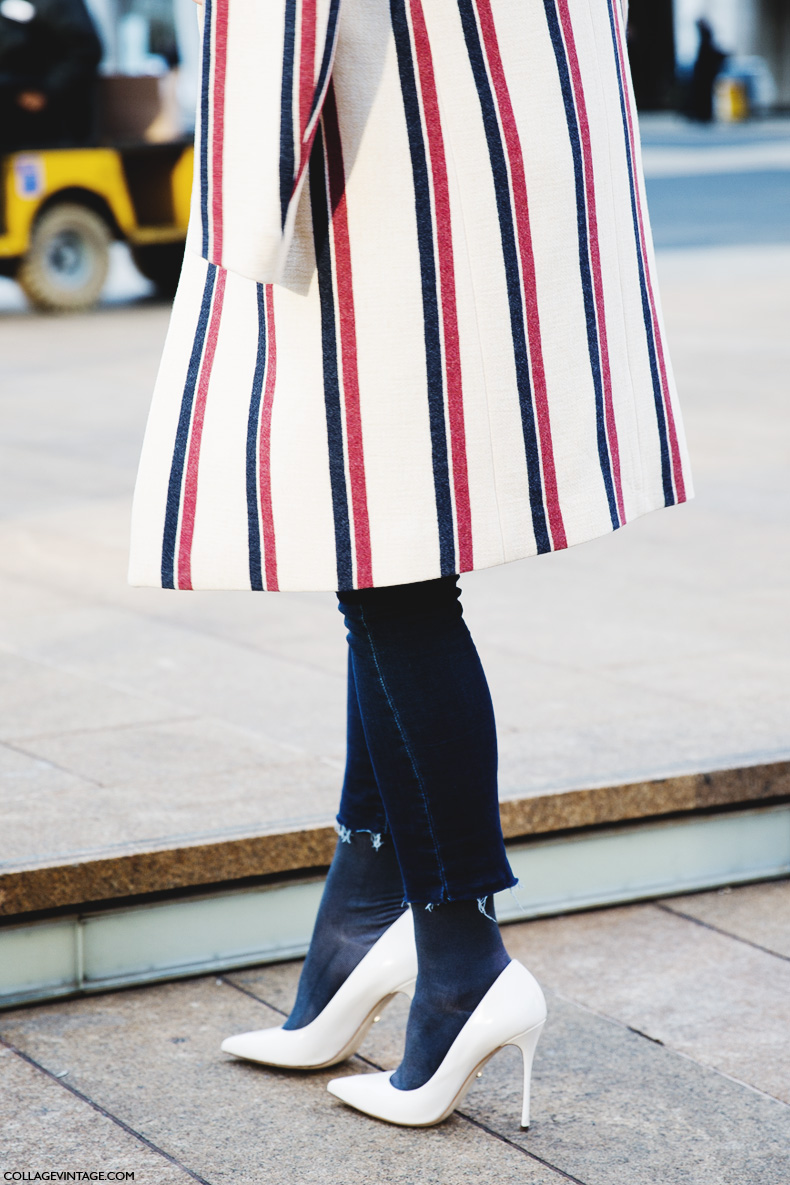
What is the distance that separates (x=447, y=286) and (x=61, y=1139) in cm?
104

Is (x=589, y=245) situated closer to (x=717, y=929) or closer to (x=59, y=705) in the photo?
(x=717, y=929)

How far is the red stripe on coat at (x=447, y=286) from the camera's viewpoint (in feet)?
5.88

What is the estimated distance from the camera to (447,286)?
5.96ft

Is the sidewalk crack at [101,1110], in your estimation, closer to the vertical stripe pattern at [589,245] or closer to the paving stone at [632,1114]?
the paving stone at [632,1114]

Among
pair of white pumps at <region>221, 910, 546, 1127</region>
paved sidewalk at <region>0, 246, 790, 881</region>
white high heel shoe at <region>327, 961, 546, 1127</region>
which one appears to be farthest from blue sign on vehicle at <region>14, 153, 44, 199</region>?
white high heel shoe at <region>327, 961, 546, 1127</region>

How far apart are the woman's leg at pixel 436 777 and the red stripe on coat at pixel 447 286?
0.10 meters

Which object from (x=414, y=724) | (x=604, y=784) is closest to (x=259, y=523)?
(x=414, y=724)

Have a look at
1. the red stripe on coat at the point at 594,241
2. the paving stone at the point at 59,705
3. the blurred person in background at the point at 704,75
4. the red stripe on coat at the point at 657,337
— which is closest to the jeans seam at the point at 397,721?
the red stripe on coat at the point at 594,241

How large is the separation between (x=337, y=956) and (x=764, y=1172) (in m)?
0.55

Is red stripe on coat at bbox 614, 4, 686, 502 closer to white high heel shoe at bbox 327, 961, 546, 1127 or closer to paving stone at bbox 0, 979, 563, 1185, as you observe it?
white high heel shoe at bbox 327, 961, 546, 1127

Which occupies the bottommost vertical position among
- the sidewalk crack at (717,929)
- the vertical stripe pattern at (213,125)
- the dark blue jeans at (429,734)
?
the sidewalk crack at (717,929)

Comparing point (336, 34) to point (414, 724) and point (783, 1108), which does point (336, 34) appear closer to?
point (414, 724)

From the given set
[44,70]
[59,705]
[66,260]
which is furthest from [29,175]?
[59,705]

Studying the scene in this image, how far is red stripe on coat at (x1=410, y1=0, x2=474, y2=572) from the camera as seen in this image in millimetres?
1791
